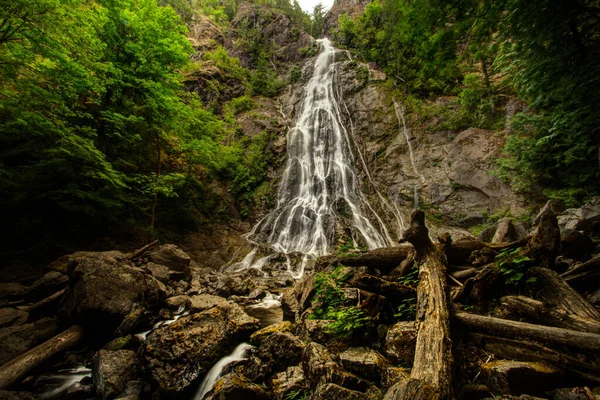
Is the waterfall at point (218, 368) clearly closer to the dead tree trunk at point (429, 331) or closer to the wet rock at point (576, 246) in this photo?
the dead tree trunk at point (429, 331)

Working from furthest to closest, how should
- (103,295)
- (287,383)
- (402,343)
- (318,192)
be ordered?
(318,192) → (103,295) → (287,383) → (402,343)

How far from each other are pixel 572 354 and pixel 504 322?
444 millimetres

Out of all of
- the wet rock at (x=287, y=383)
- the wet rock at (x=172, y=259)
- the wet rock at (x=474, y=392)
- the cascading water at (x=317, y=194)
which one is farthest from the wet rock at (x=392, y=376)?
the cascading water at (x=317, y=194)

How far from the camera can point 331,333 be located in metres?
3.30

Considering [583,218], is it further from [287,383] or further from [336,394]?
[287,383]

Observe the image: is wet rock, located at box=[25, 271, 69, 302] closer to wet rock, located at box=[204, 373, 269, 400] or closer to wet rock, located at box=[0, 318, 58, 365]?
wet rock, located at box=[0, 318, 58, 365]

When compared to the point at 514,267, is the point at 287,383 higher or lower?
lower

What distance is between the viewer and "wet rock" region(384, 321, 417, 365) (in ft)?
8.20

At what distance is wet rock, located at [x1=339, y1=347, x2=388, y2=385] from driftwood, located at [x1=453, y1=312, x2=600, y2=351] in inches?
39.4

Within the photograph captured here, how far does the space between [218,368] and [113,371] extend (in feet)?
4.90

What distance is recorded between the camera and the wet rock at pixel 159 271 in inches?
301

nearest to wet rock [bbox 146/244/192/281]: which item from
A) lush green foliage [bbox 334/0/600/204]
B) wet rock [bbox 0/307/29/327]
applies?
wet rock [bbox 0/307/29/327]

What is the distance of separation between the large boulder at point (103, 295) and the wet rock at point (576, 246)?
7773 mm

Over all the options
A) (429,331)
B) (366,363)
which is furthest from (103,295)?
(429,331)
